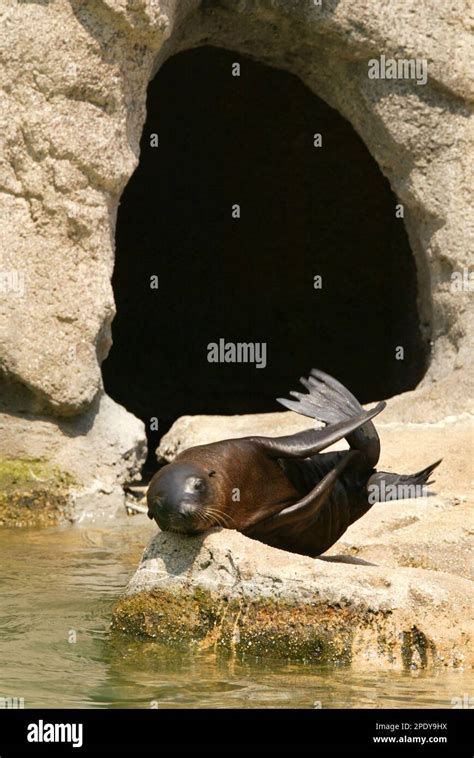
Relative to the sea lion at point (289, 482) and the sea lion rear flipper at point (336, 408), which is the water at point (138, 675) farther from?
the sea lion rear flipper at point (336, 408)

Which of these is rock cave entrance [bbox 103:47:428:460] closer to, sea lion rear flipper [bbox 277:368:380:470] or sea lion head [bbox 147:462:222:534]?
sea lion rear flipper [bbox 277:368:380:470]

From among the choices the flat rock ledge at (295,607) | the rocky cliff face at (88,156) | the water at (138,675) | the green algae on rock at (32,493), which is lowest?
the water at (138,675)

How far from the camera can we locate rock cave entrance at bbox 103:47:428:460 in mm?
15047

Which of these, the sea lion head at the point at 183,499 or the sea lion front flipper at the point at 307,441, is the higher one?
the sea lion front flipper at the point at 307,441

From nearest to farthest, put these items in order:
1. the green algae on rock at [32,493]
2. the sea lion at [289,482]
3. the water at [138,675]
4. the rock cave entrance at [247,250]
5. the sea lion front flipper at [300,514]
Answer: the water at [138,675]
the sea lion at [289,482]
the sea lion front flipper at [300,514]
the green algae on rock at [32,493]
the rock cave entrance at [247,250]

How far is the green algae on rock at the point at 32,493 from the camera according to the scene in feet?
28.4

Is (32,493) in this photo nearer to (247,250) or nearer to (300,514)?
(300,514)

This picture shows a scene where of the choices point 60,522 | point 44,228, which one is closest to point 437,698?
point 60,522

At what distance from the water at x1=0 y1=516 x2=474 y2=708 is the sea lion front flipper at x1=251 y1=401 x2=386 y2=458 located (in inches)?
42.6

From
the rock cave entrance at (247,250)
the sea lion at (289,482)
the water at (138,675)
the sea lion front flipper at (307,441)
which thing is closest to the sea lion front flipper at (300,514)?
the sea lion at (289,482)

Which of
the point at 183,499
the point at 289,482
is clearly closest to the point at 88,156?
the point at 289,482

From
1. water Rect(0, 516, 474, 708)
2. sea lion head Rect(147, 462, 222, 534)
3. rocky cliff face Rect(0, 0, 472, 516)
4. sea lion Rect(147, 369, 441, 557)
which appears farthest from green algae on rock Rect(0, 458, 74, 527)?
sea lion head Rect(147, 462, 222, 534)
